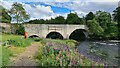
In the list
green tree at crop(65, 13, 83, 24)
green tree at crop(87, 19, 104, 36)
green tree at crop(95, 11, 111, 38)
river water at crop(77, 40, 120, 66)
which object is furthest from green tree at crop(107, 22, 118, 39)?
river water at crop(77, 40, 120, 66)

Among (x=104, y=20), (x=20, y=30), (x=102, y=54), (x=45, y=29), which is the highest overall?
(x=104, y=20)

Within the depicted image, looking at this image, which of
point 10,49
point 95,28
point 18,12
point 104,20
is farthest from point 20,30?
point 10,49

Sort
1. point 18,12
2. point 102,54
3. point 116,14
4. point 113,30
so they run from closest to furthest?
point 102,54, point 18,12, point 113,30, point 116,14

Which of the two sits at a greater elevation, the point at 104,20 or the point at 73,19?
the point at 104,20

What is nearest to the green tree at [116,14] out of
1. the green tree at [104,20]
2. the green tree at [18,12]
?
the green tree at [104,20]

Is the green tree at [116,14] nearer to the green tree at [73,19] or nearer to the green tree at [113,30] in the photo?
the green tree at [113,30]

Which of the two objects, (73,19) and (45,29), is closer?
(45,29)

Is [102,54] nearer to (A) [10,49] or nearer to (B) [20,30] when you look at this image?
(A) [10,49]

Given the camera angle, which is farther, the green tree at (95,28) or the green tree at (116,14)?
the green tree at (116,14)

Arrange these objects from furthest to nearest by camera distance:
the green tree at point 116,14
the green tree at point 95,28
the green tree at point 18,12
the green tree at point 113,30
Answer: the green tree at point 116,14 → the green tree at point 113,30 → the green tree at point 95,28 → the green tree at point 18,12

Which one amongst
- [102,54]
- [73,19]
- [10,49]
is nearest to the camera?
[10,49]

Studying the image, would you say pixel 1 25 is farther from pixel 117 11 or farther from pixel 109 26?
pixel 117 11

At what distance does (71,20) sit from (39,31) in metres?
24.6

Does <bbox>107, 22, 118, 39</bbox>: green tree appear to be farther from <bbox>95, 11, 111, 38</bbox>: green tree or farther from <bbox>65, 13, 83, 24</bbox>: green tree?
<bbox>65, 13, 83, 24</bbox>: green tree
